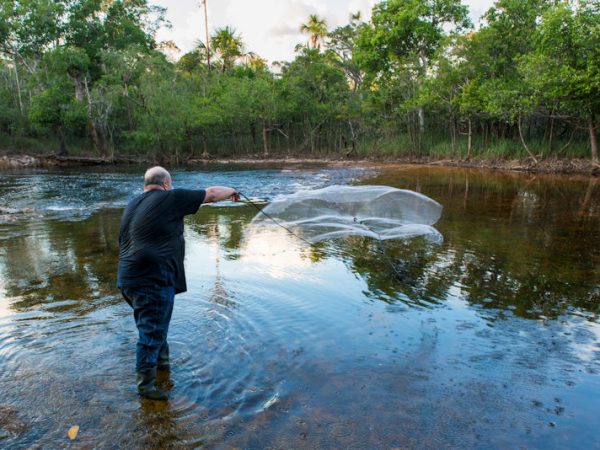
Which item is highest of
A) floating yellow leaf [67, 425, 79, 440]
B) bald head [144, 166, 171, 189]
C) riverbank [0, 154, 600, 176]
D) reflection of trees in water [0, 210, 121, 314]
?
bald head [144, 166, 171, 189]

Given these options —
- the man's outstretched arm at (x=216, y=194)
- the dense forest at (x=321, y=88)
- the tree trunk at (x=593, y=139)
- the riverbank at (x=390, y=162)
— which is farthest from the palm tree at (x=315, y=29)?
the man's outstretched arm at (x=216, y=194)

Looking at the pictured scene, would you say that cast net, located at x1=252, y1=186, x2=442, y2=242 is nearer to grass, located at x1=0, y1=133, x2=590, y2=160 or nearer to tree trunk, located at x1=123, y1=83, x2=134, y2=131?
grass, located at x1=0, y1=133, x2=590, y2=160

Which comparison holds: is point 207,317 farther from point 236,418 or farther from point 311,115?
point 311,115

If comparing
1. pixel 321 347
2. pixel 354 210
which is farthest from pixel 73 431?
pixel 354 210

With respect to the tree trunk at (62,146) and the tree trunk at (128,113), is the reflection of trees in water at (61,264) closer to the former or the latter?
the tree trunk at (62,146)

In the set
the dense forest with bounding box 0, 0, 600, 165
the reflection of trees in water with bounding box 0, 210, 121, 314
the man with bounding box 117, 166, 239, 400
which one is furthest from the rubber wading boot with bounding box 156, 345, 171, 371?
the dense forest with bounding box 0, 0, 600, 165

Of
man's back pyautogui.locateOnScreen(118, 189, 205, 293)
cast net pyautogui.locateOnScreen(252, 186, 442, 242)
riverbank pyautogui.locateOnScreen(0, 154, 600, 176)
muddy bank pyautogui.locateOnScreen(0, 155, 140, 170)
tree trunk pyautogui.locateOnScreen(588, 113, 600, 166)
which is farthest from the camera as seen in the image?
muddy bank pyautogui.locateOnScreen(0, 155, 140, 170)

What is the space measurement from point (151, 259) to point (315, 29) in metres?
48.6

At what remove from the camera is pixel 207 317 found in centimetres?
503

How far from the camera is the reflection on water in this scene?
10.2 feet

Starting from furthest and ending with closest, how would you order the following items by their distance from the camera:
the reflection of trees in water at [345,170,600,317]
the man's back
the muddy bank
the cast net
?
the muddy bank
the cast net
the reflection of trees in water at [345,170,600,317]
the man's back

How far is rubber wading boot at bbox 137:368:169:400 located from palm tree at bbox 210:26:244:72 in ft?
166

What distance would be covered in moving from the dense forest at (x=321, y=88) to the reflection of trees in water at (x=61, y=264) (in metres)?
19.9

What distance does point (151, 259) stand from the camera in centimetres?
343
